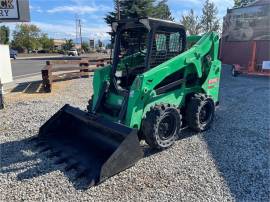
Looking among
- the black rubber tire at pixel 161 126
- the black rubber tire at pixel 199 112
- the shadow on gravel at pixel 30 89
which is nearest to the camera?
the black rubber tire at pixel 161 126

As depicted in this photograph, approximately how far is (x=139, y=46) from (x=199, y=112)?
1.78m

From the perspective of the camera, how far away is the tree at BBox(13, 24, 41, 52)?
228 ft

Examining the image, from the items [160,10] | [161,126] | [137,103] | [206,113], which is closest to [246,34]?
[160,10]

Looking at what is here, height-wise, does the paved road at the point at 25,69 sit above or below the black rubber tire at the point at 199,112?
below

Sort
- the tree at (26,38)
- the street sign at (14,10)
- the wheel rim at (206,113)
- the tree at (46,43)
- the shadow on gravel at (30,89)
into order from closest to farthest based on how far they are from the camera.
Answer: the wheel rim at (206,113)
the street sign at (14,10)
the shadow on gravel at (30,89)
the tree at (26,38)
the tree at (46,43)

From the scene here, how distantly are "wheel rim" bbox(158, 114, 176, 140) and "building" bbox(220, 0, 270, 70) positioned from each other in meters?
13.5

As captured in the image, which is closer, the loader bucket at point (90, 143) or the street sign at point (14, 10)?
the loader bucket at point (90, 143)

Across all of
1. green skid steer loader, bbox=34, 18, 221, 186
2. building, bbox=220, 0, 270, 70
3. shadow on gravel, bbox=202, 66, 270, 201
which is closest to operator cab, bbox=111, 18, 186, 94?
green skid steer loader, bbox=34, 18, 221, 186

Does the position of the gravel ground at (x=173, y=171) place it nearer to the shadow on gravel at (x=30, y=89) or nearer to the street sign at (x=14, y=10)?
the shadow on gravel at (x=30, y=89)

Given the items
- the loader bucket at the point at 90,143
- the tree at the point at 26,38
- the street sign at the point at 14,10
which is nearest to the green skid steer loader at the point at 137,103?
the loader bucket at the point at 90,143

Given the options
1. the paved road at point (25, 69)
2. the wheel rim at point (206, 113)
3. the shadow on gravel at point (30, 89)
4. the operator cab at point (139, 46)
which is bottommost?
the paved road at point (25, 69)

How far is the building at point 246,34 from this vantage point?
16.8 m

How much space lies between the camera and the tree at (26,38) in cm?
6956

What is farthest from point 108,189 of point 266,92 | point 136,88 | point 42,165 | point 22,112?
→ point 266,92
